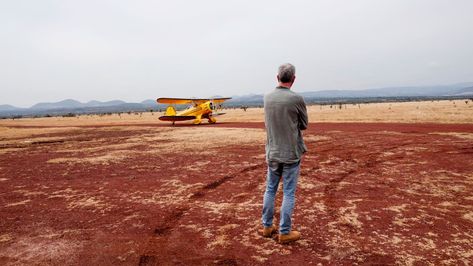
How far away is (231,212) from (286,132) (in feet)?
6.89

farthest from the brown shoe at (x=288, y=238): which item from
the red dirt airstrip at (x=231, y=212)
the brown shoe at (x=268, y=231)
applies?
the brown shoe at (x=268, y=231)

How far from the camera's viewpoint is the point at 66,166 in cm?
1138

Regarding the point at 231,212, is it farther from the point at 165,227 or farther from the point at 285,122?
the point at 285,122

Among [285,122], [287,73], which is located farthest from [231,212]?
[287,73]

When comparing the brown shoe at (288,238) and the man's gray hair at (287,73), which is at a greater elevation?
the man's gray hair at (287,73)

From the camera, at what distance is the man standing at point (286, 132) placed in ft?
14.8

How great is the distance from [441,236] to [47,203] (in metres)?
7.08

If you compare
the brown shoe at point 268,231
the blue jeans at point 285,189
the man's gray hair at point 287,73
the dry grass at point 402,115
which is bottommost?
the dry grass at point 402,115

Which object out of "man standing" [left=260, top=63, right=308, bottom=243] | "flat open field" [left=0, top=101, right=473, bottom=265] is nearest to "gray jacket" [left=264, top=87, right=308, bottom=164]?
"man standing" [left=260, top=63, right=308, bottom=243]

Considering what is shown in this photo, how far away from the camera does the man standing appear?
4.50 metres

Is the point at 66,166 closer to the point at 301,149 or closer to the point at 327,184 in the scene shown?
the point at 327,184

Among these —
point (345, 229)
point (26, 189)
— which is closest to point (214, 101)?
point (26, 189)

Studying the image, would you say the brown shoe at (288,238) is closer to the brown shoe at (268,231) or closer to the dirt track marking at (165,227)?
the brown shoe at (268,231)

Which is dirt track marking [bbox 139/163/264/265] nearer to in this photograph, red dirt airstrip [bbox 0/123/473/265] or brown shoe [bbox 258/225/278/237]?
red dirt airstrip [bbox 0/123/473/265]
